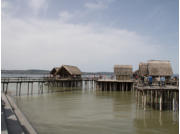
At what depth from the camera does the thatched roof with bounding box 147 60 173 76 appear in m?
24.7

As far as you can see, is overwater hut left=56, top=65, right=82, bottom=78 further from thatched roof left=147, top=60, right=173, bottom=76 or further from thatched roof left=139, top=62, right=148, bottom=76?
thatched roof left=147, top=60, right=173, bottom=76

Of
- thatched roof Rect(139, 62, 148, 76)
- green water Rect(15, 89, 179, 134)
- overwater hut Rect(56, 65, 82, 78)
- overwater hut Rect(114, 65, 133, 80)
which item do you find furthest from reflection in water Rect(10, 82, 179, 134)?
overwater hut Rect(56, 65, 82, 78)

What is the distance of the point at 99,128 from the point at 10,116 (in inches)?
213

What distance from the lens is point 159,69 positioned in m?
25.1

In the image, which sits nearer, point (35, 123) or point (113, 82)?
point (35, 123)

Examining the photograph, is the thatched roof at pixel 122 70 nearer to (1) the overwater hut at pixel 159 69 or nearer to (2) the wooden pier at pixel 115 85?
(2) the wooden pier at pixel 115 85

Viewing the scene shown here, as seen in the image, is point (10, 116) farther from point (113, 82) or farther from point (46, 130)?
point (113, 82)

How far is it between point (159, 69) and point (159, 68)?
0.15 m

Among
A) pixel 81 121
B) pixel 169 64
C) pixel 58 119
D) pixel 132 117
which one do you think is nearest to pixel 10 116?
pixel 58 119

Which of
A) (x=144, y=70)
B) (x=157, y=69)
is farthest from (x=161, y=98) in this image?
(x=144, y=70)

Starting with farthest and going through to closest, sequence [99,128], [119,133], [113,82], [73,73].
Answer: [73,73]
[113,82]
[99,128]
[119,133]

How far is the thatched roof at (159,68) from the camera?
24703mm

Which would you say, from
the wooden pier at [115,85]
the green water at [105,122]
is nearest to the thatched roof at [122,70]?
the wooden pier at [115,85]

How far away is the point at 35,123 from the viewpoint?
1303cm
